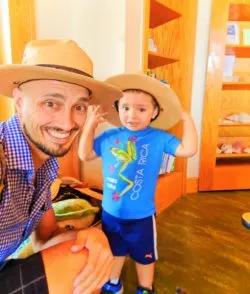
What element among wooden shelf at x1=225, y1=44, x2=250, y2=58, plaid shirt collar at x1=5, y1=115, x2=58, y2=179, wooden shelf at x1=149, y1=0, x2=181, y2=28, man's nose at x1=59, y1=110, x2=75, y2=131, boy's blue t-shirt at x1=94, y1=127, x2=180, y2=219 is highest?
wooden shelf at x1=149, y1=0, x2=181, y2=28

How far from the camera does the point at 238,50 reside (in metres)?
2.55

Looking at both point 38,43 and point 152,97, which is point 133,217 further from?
point 38,43

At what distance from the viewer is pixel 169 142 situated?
3.65ft

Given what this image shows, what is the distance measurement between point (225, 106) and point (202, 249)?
162 cm

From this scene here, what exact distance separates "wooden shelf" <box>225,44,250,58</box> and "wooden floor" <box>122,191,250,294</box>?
4.41ft

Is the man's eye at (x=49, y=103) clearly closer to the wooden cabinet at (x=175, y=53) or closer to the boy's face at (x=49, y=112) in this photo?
the boy's face at (x=49, y=112)

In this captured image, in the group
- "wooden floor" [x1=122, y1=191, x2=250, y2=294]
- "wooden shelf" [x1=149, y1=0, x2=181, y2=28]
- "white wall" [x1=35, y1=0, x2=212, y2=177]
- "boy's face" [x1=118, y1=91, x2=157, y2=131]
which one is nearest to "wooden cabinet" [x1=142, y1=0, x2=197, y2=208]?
"wooden shelf" [x1=149, y1=0, x2=181, y2=28]

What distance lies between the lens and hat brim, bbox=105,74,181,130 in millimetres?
1025

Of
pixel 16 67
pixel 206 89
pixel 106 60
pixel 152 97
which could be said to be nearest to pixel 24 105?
pixel 16 67

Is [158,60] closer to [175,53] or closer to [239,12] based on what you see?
[175,53]

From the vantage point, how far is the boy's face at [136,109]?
106cm

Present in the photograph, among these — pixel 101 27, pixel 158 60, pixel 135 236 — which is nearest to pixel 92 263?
pixel 135 236

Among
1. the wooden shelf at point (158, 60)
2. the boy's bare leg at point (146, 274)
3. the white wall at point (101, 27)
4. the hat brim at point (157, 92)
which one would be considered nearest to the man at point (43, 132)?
the hat brim at point (157, 92)

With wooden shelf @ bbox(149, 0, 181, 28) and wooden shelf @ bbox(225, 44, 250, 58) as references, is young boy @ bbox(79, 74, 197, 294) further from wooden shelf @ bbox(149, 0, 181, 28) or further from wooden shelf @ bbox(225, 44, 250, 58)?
wooden shelf @ bbox(225, 44, 250, 58)
